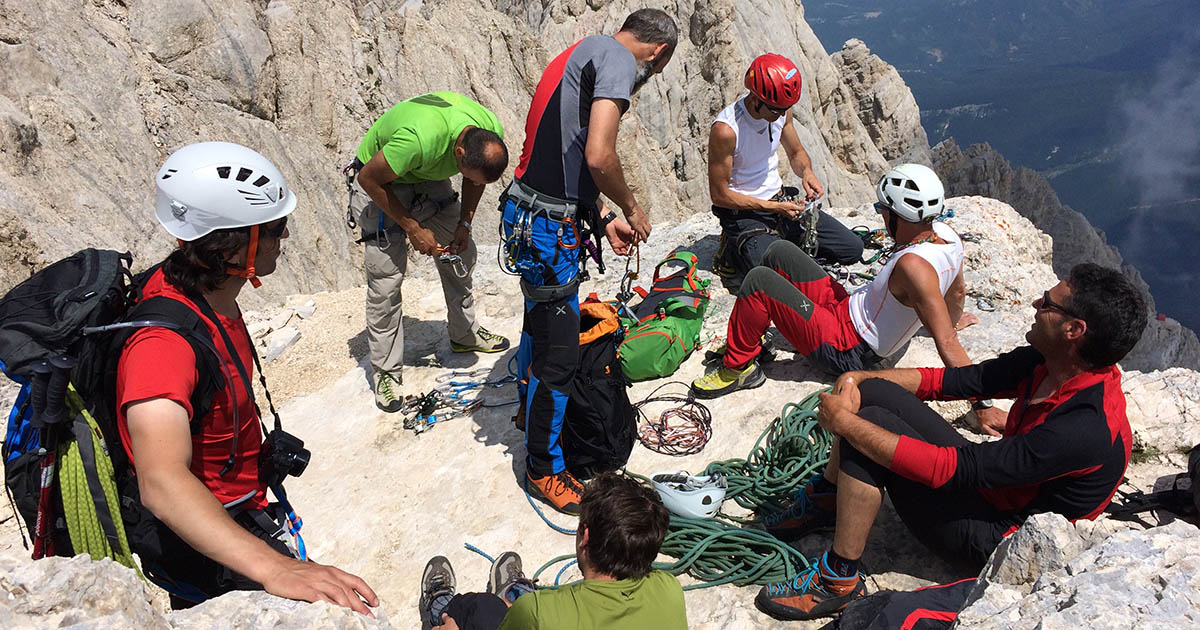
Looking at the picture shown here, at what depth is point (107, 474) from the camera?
2385 millimetres

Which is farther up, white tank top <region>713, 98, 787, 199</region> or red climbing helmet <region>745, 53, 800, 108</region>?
red climbing helmet <region>745, 53, 800, 108</region>

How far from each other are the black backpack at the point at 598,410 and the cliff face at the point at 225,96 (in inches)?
256

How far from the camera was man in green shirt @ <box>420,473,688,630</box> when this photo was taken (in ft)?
7.57

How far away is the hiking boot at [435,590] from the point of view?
3.54 m

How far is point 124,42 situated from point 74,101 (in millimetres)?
1949

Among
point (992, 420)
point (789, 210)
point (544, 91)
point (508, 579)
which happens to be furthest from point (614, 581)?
point (789, 210)

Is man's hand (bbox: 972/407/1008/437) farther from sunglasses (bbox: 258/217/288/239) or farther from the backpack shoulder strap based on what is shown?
the backpack shoulder strap

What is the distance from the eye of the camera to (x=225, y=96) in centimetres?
1176

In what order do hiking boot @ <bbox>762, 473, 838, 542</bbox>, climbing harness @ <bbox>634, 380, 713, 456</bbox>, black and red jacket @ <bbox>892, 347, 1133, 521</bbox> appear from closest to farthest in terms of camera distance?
black and red jacket @ <bbox>892, 347, 1133, 521</bbox> < hiking boot @ <bbox>762, 473, 838, 542</bbox> < climbing harness @ <bbox>634, 380, 713, 456</bbox>

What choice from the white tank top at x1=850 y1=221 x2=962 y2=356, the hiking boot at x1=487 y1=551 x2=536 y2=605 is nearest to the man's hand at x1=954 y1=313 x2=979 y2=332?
the white tank top at x1=850 y1=221 x2=962 y2=356

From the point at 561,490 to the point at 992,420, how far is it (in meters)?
2.88

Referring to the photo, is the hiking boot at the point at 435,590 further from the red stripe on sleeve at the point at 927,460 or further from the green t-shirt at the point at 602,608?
the red stripe on sleeve at the point at 927,460

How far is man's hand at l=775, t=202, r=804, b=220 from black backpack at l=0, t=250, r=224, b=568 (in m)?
5.41

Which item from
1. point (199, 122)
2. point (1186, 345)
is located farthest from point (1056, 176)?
point (199, 122)
